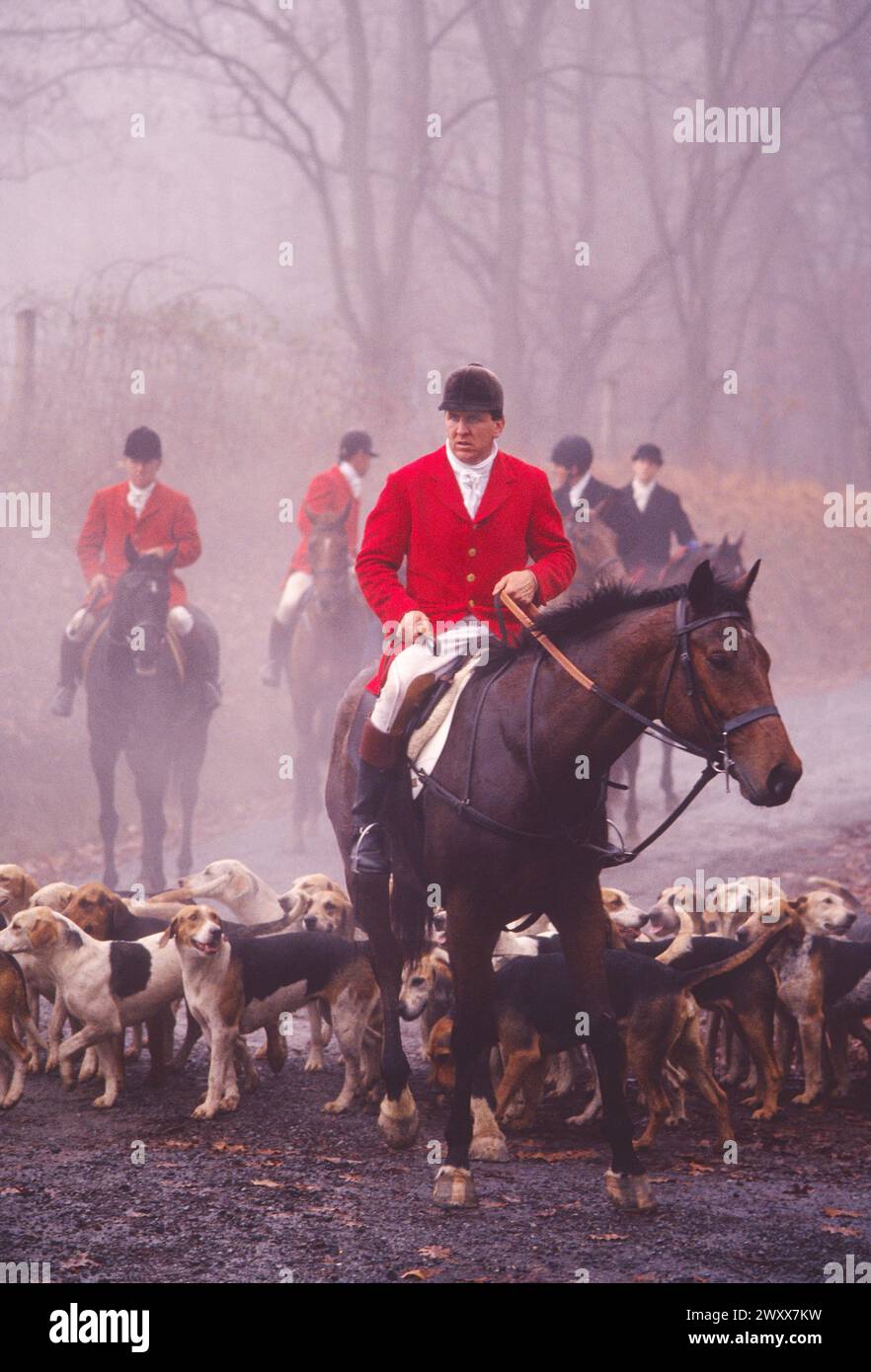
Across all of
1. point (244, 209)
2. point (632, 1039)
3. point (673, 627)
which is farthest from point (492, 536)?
point (244, 209)

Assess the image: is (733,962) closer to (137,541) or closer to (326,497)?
(137,541)

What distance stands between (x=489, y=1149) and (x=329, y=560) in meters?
8.59

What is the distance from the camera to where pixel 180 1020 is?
1120cm

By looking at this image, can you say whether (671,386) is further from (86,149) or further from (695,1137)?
(695,1137)

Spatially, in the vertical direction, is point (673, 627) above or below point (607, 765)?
above

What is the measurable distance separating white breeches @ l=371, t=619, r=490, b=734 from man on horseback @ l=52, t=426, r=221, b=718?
24.3 feet

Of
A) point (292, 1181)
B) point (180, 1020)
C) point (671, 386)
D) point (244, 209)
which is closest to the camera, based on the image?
point (292, 1181)

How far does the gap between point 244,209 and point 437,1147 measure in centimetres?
3692

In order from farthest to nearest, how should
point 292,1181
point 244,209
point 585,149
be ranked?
point 244,209, point 585,149, point 292,1181

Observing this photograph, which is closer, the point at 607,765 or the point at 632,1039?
the point at 607,765

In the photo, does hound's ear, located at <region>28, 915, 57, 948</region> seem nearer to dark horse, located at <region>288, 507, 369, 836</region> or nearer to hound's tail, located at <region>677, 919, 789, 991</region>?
hound's tail, located at <region>677, 919, 789, 991</region>

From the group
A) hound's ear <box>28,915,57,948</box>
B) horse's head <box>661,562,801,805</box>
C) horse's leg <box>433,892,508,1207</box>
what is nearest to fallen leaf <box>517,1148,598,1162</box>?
horse's leg <box>433,892,508,1207</box>

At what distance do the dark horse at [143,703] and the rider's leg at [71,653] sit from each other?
15.4 inches

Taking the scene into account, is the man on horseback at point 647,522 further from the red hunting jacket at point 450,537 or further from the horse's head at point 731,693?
the horse's head at point 731,693
